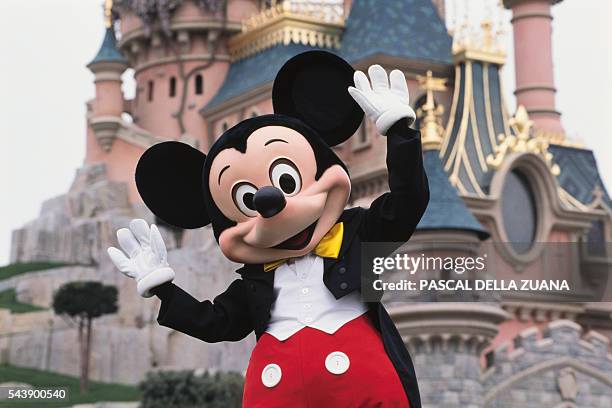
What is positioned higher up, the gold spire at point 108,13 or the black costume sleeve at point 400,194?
the gold spire at point 108,13

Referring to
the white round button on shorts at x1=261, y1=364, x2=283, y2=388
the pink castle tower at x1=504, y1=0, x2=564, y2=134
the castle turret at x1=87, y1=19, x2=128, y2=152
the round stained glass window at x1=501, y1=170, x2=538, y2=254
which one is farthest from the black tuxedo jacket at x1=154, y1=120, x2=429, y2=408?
the castle turret at x1=87, y1=19, x2=128, y2=152

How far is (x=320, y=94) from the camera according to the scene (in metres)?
6.75

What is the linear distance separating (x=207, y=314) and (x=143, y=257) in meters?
0.38

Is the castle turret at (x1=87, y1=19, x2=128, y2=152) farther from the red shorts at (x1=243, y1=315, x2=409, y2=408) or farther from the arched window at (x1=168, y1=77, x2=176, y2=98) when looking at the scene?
the red shorts at (x1=243, y1=315, x2=409, y2=408)

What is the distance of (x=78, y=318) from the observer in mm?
29391

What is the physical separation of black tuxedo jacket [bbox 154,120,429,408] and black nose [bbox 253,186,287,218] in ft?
1.30

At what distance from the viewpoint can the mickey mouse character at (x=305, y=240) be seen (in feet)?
20.5

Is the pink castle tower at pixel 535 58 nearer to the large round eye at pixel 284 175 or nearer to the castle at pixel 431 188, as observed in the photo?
the castle at pixel 431 188

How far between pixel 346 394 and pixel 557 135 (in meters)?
23.5

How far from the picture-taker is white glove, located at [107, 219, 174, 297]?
6.59m

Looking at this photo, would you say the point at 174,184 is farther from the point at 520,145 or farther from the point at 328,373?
the point at 520,145

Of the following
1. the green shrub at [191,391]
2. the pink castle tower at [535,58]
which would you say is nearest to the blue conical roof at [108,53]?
the pink castle tower at [535,58]

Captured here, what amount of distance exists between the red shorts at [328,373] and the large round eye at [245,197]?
0.56 metres

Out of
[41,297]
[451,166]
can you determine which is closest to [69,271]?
[41,297]
